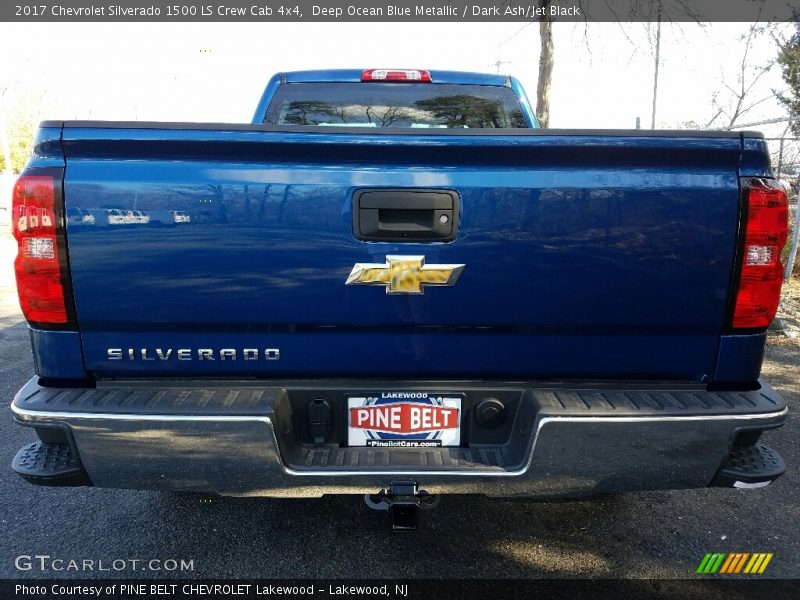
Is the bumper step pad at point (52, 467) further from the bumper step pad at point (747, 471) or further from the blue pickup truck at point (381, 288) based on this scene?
the bumper step pad at point (747, 471)

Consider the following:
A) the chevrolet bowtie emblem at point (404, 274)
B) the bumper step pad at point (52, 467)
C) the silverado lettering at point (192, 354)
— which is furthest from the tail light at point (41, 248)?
the chevrolet bowtie emblem at point (404, 274)

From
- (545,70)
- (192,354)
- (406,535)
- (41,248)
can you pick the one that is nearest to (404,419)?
(192,354)

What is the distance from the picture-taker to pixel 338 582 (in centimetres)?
229

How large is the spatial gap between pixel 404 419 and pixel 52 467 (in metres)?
1.23

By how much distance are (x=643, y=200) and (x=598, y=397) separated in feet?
2.25

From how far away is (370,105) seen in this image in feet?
11.3

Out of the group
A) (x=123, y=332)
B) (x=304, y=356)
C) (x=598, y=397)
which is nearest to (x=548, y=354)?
(x=598, y=397)

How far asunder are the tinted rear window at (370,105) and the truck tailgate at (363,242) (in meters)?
1.77

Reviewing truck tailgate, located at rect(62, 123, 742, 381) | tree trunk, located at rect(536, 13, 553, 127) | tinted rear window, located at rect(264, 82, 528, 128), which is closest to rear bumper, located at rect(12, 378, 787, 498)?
truck tailgate, located at rect(62, 123, 742, 381)

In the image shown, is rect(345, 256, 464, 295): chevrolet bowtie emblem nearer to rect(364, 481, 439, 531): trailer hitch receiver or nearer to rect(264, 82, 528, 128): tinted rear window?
rect(364, 481, 439, 531): trailer hitch receiver

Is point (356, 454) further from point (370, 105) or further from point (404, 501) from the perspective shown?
point (370, 105)

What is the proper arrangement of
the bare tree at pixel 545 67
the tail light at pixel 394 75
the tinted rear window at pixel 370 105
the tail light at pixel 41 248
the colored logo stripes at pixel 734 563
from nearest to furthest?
the tail light at pixel 41 248 < the colored logo stripes at pixel 734 563 < the tail light at pixel 394 75 < the tinted rear window at pixel 370 105 < the bare tree at pixel 545 67

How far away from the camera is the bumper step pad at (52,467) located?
6.00 feet

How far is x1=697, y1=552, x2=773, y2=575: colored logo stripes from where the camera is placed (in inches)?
93.4
